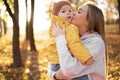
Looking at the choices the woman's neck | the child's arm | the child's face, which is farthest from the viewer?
the child's face

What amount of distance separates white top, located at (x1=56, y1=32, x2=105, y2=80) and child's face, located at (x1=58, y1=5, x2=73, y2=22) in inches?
10.9

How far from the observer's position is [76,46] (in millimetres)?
4020

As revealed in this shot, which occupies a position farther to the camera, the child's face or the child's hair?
the child's hair

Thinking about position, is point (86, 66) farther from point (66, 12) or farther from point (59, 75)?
point (66, 12)

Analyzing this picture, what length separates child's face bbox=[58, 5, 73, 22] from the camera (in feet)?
14.3

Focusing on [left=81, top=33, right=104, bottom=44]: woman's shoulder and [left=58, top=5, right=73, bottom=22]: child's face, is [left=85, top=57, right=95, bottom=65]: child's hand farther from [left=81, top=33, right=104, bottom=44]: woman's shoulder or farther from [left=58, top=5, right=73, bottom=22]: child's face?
[left=58, top=5, right=73, bottom=22]: child's face

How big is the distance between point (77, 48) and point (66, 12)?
59 centimetres

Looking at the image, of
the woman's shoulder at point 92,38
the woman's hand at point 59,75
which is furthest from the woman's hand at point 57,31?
the woman's hand at point 59,75

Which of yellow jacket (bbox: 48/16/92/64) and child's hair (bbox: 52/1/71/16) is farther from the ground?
child's hair (bbox: 52/1/71/16)

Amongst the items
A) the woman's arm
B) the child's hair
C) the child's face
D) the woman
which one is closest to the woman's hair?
the woman

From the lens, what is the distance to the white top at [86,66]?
4012 mm

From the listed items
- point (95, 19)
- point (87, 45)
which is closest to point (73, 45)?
point (87, 45)

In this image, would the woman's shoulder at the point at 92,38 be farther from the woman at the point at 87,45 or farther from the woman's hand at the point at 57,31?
the woman's hand at the point at 57,31

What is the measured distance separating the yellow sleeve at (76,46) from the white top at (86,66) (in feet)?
0.15
